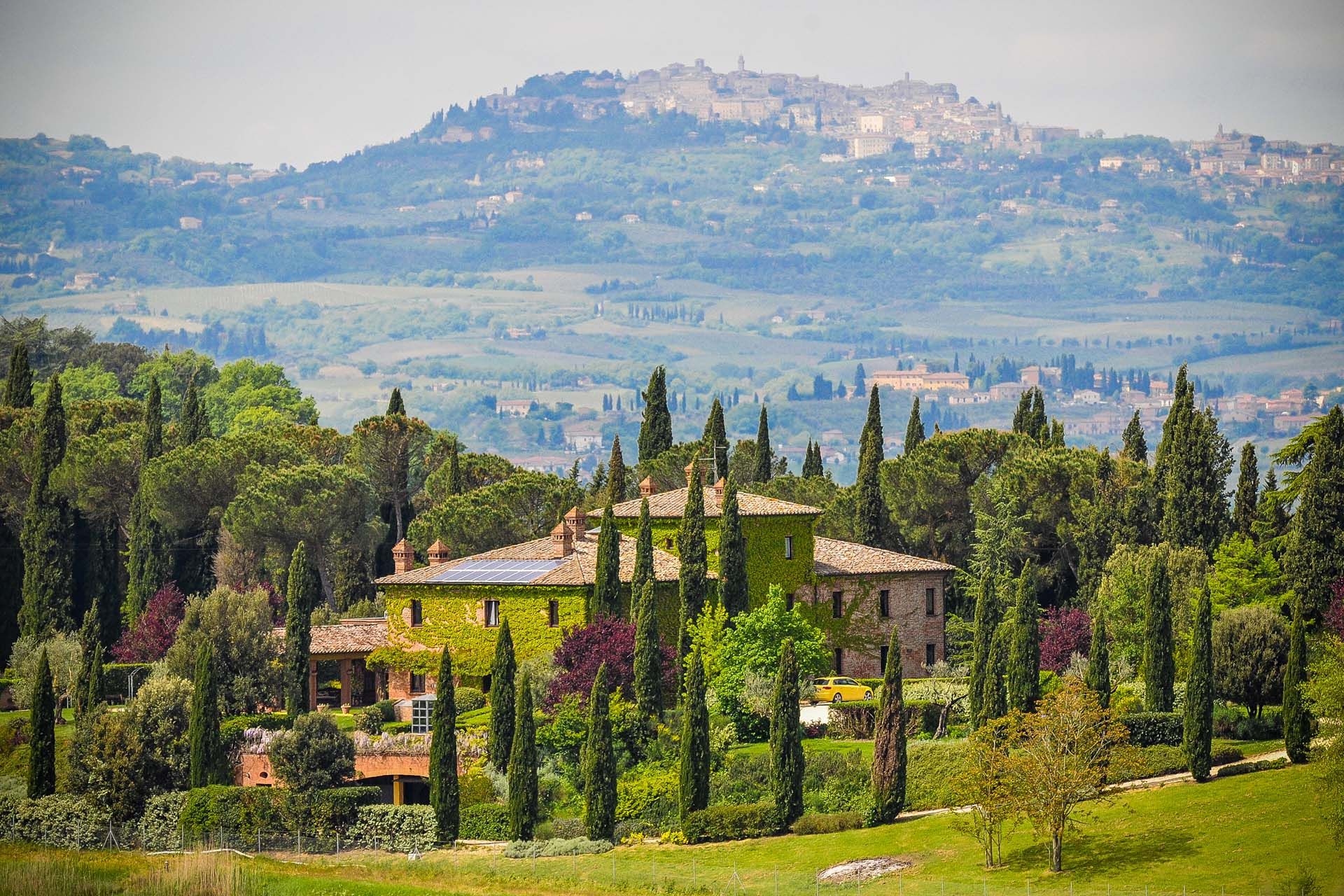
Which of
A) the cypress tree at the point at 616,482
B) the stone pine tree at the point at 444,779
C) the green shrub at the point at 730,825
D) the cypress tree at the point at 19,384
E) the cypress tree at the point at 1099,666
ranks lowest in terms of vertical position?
the green shrub at the point at 730,825

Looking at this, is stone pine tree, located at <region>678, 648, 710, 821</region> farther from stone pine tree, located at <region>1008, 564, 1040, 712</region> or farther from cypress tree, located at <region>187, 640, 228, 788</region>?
cypress tree, located at <region>187, 640, 228, 788</region>

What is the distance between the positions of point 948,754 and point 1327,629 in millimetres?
15947

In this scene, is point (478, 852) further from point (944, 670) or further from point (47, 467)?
point (47, 467)

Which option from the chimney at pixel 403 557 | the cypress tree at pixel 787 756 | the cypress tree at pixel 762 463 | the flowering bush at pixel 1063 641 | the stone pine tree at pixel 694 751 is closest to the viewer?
the cypress tree at pixel 787 756

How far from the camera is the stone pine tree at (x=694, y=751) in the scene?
189 ft

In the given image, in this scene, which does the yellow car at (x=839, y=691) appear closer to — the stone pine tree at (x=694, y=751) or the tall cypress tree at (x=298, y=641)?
the stone pine tree at (x=694, y=751)

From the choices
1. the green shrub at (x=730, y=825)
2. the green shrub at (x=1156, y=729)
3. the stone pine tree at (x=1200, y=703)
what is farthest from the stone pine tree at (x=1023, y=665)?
the green shrub at (x=730, y=825)

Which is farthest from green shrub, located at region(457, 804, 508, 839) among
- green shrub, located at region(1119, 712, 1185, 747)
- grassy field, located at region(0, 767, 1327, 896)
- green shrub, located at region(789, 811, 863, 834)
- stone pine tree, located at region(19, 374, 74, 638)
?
stone pine tree, located at region(19, 374, 74, 638)

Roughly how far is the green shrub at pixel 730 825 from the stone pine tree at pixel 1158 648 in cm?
1253

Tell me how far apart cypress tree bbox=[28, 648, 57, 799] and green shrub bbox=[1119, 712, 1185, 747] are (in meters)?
29.7

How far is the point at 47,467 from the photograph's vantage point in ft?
297

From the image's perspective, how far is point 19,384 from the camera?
10506cm

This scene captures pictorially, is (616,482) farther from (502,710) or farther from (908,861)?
(908,861)

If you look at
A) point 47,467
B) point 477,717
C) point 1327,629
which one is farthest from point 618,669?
point 47,467
